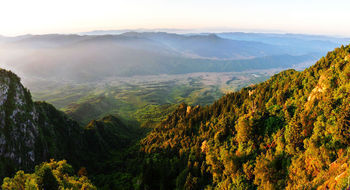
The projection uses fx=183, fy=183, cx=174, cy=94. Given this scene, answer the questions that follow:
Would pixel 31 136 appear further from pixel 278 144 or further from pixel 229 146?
pixel 278 144

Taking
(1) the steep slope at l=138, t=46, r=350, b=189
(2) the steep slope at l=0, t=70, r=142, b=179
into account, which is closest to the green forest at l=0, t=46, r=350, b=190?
(1) the steep slope at l=138, t=46, r=350, b=189

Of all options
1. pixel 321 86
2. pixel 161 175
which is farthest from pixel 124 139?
pixel 321 86

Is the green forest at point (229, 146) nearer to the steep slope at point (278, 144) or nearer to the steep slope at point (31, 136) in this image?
the steep slope at point (278, 144)

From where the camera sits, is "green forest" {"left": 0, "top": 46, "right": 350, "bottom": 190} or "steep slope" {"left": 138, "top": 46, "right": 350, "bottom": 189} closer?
"steep slope" {"left": 138, "top": 46, "right": 350, "bottom": 189}

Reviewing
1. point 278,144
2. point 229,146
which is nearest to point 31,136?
point 229,146

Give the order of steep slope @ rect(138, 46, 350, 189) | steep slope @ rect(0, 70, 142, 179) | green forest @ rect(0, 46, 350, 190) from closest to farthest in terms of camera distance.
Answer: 1. steep slope @ rect(138, 46, 350, 189)
2. green forest @ rect(0, 46, 350, 190)
3. steep slope @ rect(0, 70, 142, 179)

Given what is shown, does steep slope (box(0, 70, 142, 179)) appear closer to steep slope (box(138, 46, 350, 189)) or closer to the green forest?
the green forest
